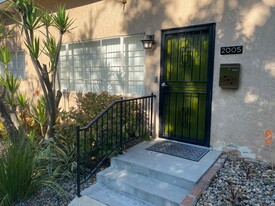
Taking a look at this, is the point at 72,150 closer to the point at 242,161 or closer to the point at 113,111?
the point at 113,111

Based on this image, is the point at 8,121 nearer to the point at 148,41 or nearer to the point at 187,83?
the point at 148,41

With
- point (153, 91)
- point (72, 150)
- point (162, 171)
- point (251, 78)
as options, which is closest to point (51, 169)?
point (72, 150)

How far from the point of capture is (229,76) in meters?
3.38

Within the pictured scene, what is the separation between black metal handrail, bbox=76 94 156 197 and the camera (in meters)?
3.36

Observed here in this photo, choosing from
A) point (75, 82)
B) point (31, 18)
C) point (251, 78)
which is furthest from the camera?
point (75, 82)

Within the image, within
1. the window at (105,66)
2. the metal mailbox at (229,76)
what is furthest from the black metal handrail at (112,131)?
the metal mailbox at (229,76)

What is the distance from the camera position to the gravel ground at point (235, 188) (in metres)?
2.41

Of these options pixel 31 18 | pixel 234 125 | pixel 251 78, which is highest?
pixel 31 18

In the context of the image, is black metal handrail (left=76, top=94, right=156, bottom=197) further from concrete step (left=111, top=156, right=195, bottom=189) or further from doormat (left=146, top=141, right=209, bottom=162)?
doormat (left=146, top=141, right=209, bottom=162)

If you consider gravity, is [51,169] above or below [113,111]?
below

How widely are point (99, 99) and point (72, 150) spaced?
1.14 metres

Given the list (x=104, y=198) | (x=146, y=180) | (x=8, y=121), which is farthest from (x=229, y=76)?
(x=8, y=121)

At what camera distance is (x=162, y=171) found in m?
2.92

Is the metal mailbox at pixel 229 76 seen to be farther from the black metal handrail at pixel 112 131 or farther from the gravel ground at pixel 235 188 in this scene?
the black metal handrail at pixel 112 131
